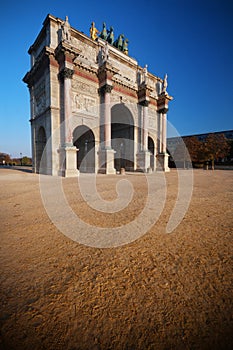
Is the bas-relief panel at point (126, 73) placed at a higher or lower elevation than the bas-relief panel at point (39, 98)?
higher

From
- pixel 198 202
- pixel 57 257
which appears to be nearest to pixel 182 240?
pixel 57 257

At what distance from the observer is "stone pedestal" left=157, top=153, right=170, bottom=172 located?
68.4 ft

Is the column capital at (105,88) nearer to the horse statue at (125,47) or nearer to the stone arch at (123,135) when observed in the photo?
the stone arch at (123,135)

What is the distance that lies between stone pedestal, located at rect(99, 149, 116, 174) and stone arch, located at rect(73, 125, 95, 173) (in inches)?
40.4

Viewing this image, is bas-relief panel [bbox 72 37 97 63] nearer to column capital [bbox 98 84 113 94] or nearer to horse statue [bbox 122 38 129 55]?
column capital [bbox 98 84 113 94]

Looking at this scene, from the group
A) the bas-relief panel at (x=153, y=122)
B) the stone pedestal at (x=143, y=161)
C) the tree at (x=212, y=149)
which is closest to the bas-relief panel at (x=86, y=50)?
the bas-relief panel at (x=153, y=122)

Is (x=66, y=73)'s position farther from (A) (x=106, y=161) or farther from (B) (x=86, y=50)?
(A) (x=106, y=161)

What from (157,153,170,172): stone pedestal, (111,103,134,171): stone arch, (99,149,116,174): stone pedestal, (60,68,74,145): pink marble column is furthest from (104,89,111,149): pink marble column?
(157,153,170,172): stone pedestal

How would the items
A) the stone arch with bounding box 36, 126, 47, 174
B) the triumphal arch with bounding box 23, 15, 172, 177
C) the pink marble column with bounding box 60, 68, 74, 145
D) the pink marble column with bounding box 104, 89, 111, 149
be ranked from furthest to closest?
1. the stone arch with bounding box 36, 126, 47, 174
2. the pink marble column with bounding box 104, 89, 111, 149
3. the triumphal arch with bounding box 23, 15, 172, 177
4. the pink marble column with bounding box 60, 68, 74, 145

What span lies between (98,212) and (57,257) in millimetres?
1725

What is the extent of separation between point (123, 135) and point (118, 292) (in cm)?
2054

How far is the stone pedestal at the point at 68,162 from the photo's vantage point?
464 inches

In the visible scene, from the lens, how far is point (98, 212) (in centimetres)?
366

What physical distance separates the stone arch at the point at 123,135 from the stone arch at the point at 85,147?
207 inches
